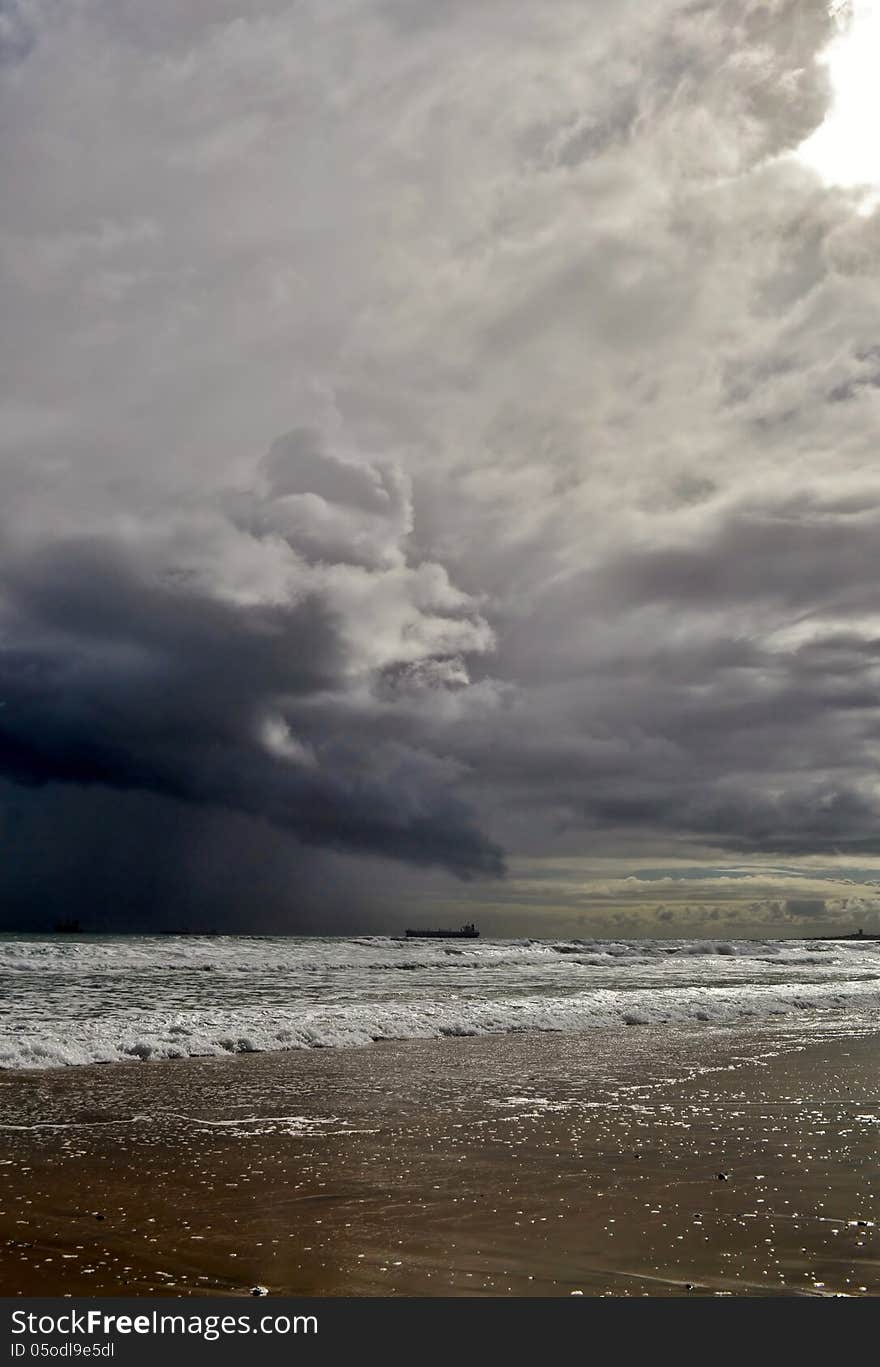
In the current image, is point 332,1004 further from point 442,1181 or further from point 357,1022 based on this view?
point 442,1181

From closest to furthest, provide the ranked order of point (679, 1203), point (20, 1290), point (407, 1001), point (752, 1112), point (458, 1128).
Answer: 1. point (20, 1290)
2. point (679, 1203)
3. point (458, 1128)
4. point (752, 1112)
5. point (407, 1001)

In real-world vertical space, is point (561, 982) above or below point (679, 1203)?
below

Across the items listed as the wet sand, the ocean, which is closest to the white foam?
the ocean

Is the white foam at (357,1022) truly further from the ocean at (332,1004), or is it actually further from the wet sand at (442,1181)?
the wet sand at (442,1181)

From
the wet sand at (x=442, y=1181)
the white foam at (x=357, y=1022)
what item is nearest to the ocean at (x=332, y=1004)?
the white foam at (x=357, y=1022)

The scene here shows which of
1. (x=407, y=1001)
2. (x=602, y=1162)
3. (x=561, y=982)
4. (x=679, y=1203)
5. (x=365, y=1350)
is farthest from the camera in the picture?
(x=561, y=982)

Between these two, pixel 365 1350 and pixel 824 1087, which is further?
pixel 824 1087

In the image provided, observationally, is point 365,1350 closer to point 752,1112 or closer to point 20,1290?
point 20,1290

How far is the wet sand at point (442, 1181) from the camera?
247 inches

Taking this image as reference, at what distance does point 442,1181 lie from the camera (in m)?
8.54

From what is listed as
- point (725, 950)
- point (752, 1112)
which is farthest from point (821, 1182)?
point (725, 950)

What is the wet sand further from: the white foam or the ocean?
the ocean

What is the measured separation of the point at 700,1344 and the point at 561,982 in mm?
32281

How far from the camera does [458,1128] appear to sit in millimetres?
10711
